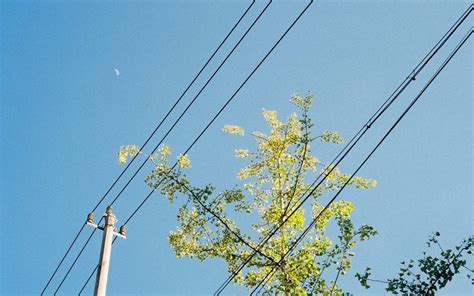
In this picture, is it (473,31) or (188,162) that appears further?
(188,162)

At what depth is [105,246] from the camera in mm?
7270

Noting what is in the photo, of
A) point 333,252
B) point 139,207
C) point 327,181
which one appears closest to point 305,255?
point 333,252

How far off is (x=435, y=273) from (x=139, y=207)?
4917 millimetres

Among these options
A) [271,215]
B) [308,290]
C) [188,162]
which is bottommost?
[308,290]

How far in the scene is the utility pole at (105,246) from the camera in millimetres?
6823

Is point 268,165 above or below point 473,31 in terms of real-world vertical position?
above

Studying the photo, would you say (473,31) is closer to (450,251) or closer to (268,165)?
(450,251)

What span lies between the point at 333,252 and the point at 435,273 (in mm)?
1640

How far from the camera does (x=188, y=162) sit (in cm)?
973

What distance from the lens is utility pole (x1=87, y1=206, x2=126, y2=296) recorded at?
6.82 meters

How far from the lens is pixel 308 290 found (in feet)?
29.5

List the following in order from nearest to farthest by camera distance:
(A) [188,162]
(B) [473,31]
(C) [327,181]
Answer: (B) [473,31]
(A) [188,162]
(C) [327,181]

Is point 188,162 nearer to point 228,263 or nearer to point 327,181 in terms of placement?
point 228,263

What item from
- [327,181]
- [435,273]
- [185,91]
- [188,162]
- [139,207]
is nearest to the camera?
[185,91]
